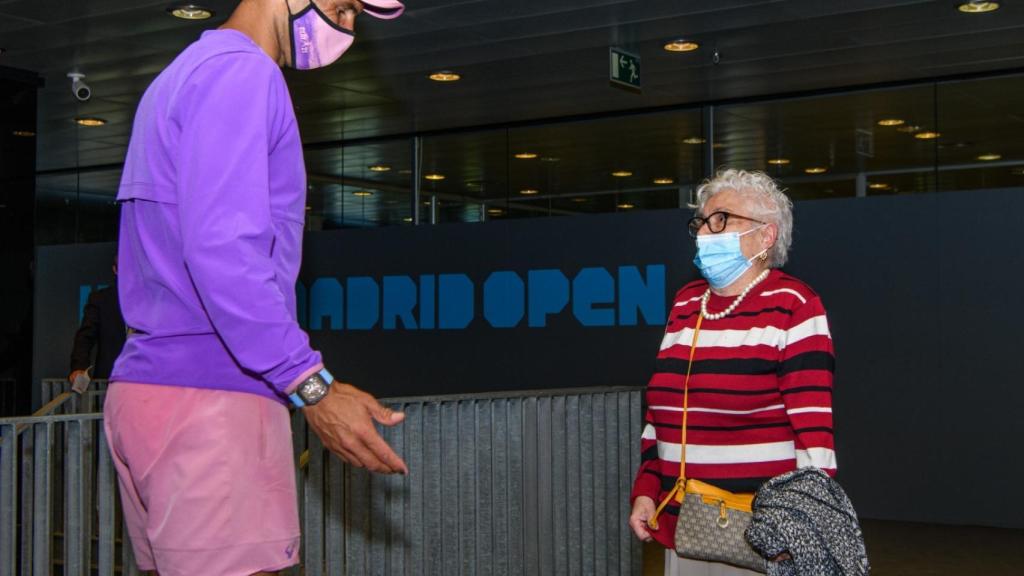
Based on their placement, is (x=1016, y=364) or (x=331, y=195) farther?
(x=331, y=195)

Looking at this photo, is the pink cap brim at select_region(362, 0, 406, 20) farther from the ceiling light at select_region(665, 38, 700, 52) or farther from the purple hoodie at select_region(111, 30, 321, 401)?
the ceiling light at select_region(665, 38, 700, 52)

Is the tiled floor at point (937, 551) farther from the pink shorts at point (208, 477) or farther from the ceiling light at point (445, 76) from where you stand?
the pink shorts at point (208, 477)

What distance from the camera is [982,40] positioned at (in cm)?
958

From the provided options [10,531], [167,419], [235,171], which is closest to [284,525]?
[167,419]

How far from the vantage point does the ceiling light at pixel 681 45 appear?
9.68 meters

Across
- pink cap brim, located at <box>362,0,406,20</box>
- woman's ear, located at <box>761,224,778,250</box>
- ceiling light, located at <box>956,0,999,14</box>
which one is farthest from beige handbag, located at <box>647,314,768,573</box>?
ceiling light, located at <box>956,0,999,14</box>

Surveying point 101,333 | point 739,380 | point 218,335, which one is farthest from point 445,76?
point 218,335

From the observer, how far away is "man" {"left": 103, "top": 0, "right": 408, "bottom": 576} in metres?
1.85

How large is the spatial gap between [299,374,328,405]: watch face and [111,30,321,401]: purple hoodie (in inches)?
0.7

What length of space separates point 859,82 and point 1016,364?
2861mm

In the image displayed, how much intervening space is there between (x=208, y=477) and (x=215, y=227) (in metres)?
0.39

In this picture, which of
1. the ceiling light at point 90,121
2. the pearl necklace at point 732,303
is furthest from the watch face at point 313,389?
the ceiling light at point 90,121

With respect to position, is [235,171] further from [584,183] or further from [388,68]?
[584,183]

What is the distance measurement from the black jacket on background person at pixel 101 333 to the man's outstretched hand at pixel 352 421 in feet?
25.5
